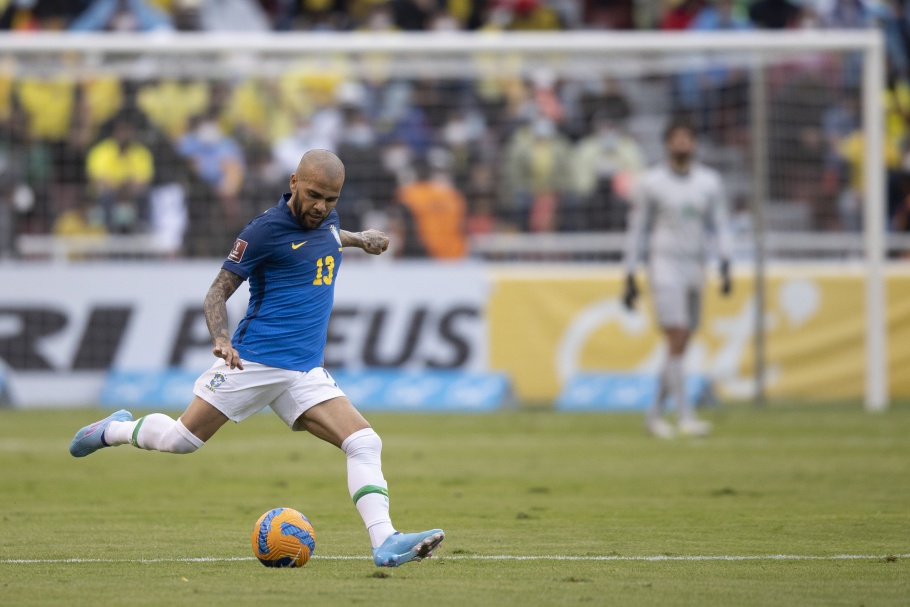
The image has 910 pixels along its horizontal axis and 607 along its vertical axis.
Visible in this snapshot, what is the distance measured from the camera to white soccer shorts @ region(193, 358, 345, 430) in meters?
7.26

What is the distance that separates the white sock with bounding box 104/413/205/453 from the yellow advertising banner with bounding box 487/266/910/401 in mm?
10554

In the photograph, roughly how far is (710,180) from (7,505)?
25.4ft

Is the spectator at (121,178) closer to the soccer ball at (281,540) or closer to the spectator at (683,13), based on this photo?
the spectator at (683,13)

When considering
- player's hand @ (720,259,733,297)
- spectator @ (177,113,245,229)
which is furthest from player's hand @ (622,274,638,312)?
spectator @ (177,113,245,229)

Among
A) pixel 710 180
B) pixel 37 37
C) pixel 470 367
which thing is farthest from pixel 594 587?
pixel 37 37

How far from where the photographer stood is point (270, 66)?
65.5 feet

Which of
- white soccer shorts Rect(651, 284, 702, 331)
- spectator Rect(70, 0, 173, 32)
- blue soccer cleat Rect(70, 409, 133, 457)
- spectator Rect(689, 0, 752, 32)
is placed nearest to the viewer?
blue soccer cleat Rect(70, 409, 133, 457)

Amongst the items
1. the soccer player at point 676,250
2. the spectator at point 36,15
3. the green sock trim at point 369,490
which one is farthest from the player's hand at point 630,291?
the spectator at point 36,15

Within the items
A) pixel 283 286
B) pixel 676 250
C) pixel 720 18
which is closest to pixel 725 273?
pixel 676 250

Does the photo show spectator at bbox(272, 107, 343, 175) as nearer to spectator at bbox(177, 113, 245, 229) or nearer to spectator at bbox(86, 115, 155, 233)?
spectator at bbox(177, 113, 245, 229)

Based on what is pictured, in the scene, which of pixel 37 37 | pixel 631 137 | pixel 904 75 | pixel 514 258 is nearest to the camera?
pixel 37 37

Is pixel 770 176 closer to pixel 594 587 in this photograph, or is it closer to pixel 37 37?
pixel 37 37

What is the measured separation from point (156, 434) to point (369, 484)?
4.06 ft

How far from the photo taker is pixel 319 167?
707cm
